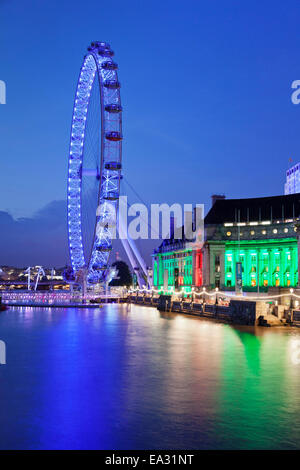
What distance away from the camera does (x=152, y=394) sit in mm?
18969

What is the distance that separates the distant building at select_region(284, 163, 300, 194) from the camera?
141 m

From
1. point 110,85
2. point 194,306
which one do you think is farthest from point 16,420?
point 110,85

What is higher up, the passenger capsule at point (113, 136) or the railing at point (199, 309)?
the passenger capsule at point (113, 136)

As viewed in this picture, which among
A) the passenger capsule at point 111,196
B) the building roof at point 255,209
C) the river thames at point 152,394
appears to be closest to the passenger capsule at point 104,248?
the passenger capsule at point 111,196

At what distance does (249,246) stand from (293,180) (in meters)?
54.8

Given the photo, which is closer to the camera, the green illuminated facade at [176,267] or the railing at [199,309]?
the railing at [199,309]

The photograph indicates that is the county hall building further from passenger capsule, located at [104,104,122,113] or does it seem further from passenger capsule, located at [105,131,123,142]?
passenger capsule, located at [104,104,122,113]

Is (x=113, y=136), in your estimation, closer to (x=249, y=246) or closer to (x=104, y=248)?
(x=104, y=248)

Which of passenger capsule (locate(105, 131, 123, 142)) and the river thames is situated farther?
passenger capsule (locate(105, 131, 123, 142))

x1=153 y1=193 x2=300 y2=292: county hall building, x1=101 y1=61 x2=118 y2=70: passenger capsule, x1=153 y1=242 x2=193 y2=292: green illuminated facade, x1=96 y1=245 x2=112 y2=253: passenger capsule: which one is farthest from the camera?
x1=153 y1=242 x2=193 y2=292: green illuminated facade

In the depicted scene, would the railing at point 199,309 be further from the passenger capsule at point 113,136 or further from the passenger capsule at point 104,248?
the passenger capsule at point 113,136

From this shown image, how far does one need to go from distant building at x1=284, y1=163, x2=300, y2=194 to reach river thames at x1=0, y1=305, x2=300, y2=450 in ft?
366

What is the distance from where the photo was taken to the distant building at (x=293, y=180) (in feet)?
464

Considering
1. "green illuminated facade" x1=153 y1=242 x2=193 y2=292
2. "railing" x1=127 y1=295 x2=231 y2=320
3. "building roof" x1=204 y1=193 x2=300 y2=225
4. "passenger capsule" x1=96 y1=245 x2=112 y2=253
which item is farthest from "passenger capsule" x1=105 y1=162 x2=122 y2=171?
"building roof" x1=204 y1=193 x2=300 y2=225
